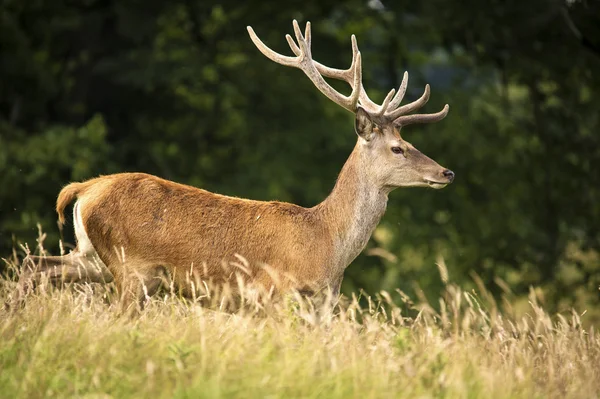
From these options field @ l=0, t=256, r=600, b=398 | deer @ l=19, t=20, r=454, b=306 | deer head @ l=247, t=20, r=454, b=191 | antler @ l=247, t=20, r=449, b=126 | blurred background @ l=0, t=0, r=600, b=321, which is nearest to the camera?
field @ l=0, t=256, r=600, b=398

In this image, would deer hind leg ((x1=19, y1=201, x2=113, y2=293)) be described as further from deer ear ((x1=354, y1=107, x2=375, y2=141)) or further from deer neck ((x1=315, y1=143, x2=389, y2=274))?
deer ear ((x1=354, y1=107, x2=375, y2=141))

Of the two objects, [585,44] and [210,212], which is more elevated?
[585,44]

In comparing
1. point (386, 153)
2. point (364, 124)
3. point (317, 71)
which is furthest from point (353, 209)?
point (317, 71)

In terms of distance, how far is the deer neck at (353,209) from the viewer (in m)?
7.76

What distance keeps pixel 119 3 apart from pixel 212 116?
2762mm

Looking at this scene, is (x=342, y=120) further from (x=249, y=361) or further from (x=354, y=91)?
(x=249, y=361)

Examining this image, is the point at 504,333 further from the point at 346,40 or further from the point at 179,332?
the point at 346,40

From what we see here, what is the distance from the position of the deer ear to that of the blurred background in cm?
912

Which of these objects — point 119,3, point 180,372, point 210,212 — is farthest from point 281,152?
point 180,372

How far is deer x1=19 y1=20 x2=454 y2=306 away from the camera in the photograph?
7.23 meters

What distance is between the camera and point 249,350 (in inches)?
204

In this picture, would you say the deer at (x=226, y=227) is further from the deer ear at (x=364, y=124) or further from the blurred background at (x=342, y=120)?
the blurred background at (x=342, y=120)

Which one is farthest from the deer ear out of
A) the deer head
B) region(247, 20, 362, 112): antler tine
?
region(247, 20, 362, 112): antler tine

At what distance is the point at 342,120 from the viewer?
65.2 ft
